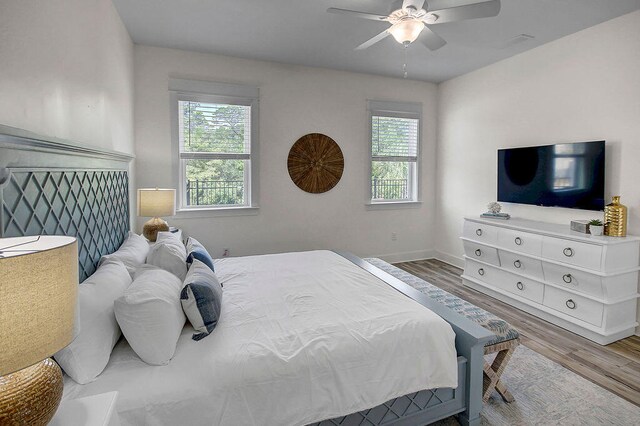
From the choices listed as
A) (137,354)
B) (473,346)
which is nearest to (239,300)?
(137,354)

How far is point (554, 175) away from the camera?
11.3 ft

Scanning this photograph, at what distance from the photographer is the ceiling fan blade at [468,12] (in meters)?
2.12

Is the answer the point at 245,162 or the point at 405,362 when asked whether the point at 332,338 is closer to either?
the point at 405,362

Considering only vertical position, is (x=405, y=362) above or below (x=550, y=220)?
below

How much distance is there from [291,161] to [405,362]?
3.18 metres

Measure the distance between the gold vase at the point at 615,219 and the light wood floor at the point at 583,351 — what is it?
92cm

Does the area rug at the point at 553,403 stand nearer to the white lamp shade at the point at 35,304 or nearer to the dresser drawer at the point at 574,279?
the dresser drawer at the point at 574,279

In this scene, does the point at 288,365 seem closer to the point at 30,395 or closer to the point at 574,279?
the point at 30,395

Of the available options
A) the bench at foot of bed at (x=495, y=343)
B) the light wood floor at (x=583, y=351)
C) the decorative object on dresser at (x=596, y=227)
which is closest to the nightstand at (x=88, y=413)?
the bench at foot of bed at (x=495, y=343)

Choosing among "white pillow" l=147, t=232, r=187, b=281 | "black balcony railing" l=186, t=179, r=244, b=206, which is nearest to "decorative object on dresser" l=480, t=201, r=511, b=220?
"black balcony railing" l=186, t=179, r=244, b=206

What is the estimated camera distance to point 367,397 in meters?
1.55

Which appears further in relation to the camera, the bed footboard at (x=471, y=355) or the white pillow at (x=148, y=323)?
the bed footboard at (x=471, y=355)

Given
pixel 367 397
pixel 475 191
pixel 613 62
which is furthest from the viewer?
pixel 475 191

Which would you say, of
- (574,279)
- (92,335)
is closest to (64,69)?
(92,335)
